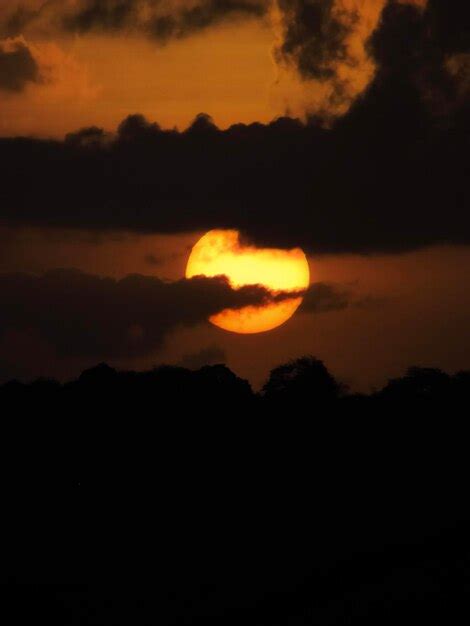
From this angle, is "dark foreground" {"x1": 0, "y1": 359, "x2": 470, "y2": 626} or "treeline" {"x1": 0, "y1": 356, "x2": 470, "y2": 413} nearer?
"dark foreground" {"x1": 0, "y1": 359, "x2": 470, "y2": 626}

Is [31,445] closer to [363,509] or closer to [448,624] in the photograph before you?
[363,509]

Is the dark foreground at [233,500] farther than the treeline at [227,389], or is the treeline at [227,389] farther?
the treeline at [227,389]

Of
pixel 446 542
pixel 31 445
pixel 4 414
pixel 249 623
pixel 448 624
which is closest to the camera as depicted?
pixel 448 624

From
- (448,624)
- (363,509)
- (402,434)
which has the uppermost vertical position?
(402,434)

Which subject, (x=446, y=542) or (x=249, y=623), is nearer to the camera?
(x=249, y=623)

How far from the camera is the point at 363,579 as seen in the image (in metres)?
46.5

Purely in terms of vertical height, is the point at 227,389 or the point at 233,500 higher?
the point at 227,389

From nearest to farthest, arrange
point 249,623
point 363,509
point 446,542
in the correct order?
1. point 249,623
2. point 446,542
3. point 363,509

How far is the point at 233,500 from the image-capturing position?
65.8 m

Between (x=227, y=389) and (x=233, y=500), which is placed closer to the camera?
(x=233, y=500)

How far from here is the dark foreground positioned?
4628 cm

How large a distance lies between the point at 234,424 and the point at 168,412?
4500 mm

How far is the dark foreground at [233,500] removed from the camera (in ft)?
152

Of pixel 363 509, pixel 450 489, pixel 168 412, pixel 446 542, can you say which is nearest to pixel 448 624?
pixel 446 542
